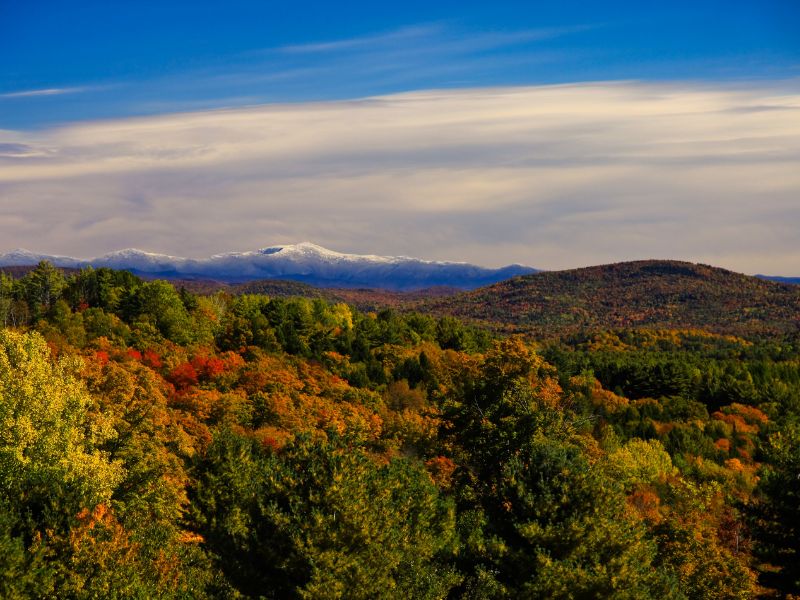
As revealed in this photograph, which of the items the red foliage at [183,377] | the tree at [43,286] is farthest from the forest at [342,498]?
the tree at [43,286]

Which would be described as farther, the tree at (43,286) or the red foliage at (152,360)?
the tree at (43,286)

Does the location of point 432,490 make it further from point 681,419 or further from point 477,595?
point 681,419

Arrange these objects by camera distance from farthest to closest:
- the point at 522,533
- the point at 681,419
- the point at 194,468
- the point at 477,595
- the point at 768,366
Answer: the point at 768,366 → the point at 681,419 → the point at 194,468 → the point at 477,595 → the point at 522,533

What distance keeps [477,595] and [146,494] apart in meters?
23.8

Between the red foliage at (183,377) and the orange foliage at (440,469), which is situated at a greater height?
the red foliage at (183,377)

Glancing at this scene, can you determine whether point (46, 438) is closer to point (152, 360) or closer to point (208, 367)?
point (208, 367)

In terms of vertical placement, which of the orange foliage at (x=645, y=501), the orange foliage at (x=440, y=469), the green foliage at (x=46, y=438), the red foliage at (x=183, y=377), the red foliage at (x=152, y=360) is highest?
the green foliage at (x=46, y=438)

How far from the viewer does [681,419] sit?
468 feet

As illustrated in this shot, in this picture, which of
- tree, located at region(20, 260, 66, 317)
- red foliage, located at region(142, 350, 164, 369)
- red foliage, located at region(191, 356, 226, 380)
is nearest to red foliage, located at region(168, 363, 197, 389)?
red foliage, located at region(191, 356, 226, 380)

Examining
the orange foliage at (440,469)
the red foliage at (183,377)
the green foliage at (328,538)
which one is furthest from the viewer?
the red foliage at (183,377)

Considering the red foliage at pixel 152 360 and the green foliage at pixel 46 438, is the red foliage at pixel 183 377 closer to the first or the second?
the red foliage at pixel 152 360

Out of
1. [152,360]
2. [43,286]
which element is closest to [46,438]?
[152,360]

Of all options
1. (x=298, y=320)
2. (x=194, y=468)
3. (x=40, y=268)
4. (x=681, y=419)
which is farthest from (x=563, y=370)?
(x=194, y=468)

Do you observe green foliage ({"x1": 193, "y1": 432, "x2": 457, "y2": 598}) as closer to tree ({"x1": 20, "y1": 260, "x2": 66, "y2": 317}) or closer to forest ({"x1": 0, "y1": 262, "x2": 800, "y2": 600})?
forest ({"x1": 0, "y1": 262, "x2": 800, "y2": 600})
